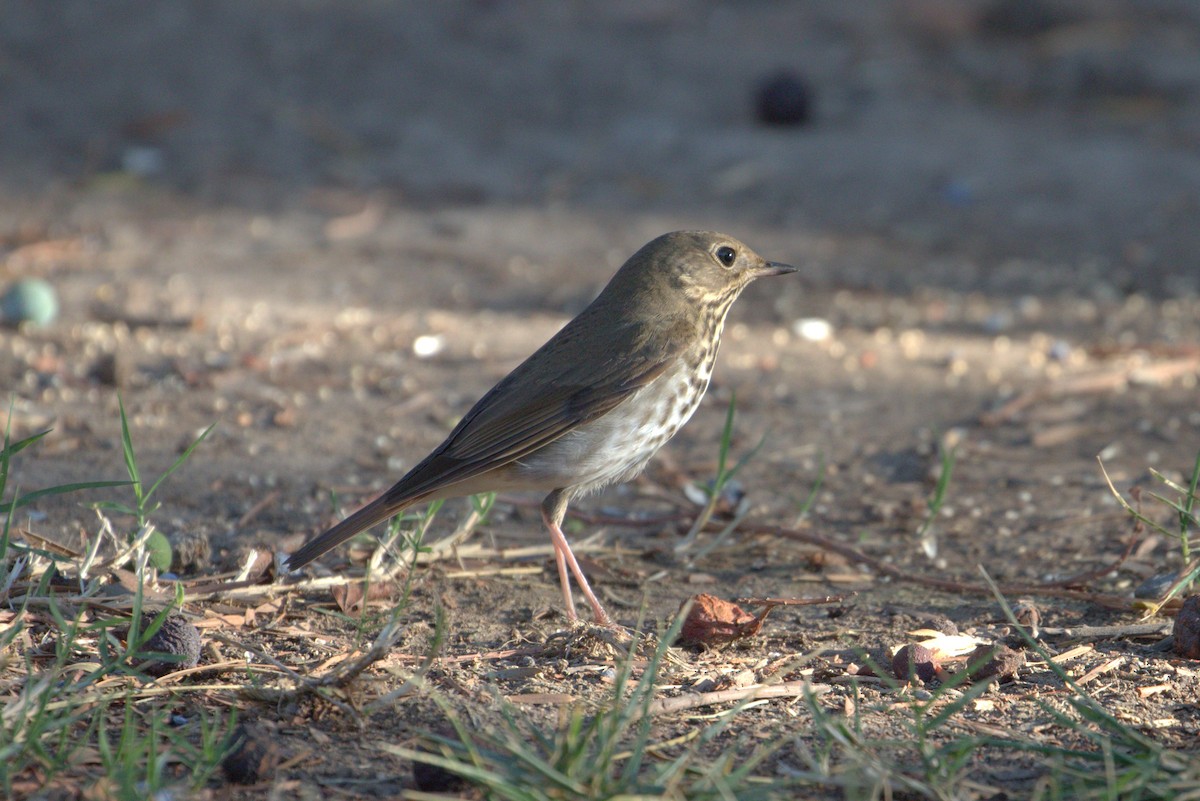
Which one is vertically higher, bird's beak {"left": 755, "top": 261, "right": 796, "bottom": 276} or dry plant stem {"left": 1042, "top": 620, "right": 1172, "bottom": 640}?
bird's beak {"left": 755, "top": 261, "right": 796, "bottom": 276}

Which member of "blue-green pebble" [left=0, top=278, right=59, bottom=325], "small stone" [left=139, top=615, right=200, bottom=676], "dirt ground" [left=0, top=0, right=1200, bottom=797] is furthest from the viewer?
"blue-green pebble" [left=0, top=278, right=59, bottom=325]

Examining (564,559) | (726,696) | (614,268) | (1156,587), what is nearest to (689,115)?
(614,268)

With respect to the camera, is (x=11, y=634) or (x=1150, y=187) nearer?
(x=11, y=634)

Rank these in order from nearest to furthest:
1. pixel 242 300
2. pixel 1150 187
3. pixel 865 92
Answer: pixel 242 300 < pixel 1150 187 < pixel 865 92

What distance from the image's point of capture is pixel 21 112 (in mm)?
10320

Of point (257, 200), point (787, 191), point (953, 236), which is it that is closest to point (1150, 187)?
point (953, 236)

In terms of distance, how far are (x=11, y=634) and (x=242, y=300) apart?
418 cm

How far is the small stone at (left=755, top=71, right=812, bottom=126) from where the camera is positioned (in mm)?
10352

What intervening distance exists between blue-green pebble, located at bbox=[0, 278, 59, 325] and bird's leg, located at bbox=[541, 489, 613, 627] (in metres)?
3.39

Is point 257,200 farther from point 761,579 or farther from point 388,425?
point 761,579

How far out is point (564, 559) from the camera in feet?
13.7

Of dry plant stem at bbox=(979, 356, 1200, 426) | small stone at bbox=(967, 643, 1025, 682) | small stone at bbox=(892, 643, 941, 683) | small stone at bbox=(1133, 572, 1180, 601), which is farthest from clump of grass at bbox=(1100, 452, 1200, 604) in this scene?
dry plant stem at bbox=(979, 356, 1200, 426)

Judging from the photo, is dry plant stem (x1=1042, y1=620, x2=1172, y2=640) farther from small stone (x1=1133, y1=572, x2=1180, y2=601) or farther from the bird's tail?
the bird's tail

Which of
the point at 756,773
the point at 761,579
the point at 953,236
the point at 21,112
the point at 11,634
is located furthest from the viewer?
the point at 21,112
